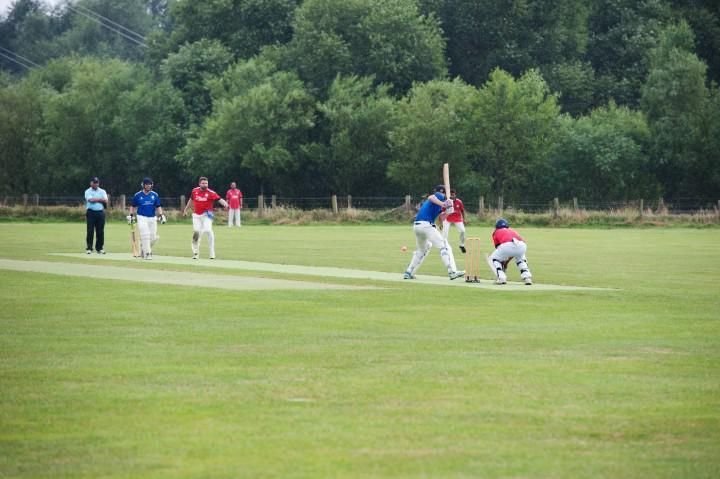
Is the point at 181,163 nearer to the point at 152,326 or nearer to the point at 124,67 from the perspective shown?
the point at 124,67

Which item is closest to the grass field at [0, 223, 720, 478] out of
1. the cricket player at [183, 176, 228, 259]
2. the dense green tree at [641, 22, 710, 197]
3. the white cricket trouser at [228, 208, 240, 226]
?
the cricket player at [183, 176, 228, 259]

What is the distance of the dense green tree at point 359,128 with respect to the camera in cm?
7319

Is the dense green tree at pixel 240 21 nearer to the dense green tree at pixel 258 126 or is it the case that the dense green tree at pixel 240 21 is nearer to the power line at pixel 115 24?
the dense green tree at pixel 258 126

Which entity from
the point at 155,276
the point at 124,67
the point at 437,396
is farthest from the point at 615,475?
the point at 124,67

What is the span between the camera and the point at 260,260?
102 ft

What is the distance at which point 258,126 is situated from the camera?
7406cm

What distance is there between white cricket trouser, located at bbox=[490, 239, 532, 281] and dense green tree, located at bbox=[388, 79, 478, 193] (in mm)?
44916

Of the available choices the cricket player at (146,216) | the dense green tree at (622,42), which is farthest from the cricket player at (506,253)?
the dense green tree at (622,42)

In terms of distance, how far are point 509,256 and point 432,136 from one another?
1805 inches

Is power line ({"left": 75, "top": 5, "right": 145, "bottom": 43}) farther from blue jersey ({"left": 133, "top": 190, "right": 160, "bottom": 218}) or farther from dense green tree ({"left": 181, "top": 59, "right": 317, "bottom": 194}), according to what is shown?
blue jersey ({"left": 133, "top": 190, "right": 160, "bottom": 218})

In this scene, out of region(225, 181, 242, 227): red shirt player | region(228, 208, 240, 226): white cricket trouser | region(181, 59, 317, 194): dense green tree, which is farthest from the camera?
region(181, 59, 317, 194): dense green tree

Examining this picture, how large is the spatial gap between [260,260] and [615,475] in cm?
2317

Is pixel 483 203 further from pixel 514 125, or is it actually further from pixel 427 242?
pixel 427 242

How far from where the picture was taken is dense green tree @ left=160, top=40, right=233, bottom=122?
81125 mm
